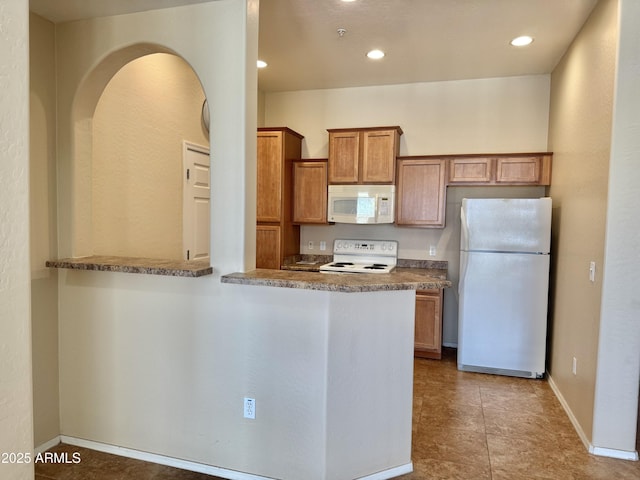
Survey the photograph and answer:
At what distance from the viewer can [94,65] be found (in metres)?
2.35

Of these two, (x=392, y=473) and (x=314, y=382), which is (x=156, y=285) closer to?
(x=314, y=382)

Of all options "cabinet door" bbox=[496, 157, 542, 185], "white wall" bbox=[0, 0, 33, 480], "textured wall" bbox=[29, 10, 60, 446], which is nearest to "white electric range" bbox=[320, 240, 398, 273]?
"cabinet door" bbox=[496, 157, 542, 185]

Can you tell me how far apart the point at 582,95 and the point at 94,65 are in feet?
10.9

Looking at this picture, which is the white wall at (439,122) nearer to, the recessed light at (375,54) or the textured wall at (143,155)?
the recessed light at (375,54)

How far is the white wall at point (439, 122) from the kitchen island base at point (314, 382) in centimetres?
248

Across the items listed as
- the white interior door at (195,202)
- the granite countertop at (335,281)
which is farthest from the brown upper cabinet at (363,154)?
the granite countertop at (335,281)

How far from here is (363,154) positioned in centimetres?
427

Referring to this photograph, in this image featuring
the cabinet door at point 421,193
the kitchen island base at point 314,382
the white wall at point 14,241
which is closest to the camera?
the white wall at point 14,241

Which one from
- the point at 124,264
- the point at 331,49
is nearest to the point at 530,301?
the point at 331,49

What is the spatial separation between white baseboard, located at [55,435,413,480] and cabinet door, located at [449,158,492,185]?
2.79m

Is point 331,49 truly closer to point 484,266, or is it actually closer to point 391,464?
point 484,266

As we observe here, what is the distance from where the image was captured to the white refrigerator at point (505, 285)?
3.61 meters

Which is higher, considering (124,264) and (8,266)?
(8,266)

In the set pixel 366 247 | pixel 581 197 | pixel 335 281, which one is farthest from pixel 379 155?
pixel 335 281
